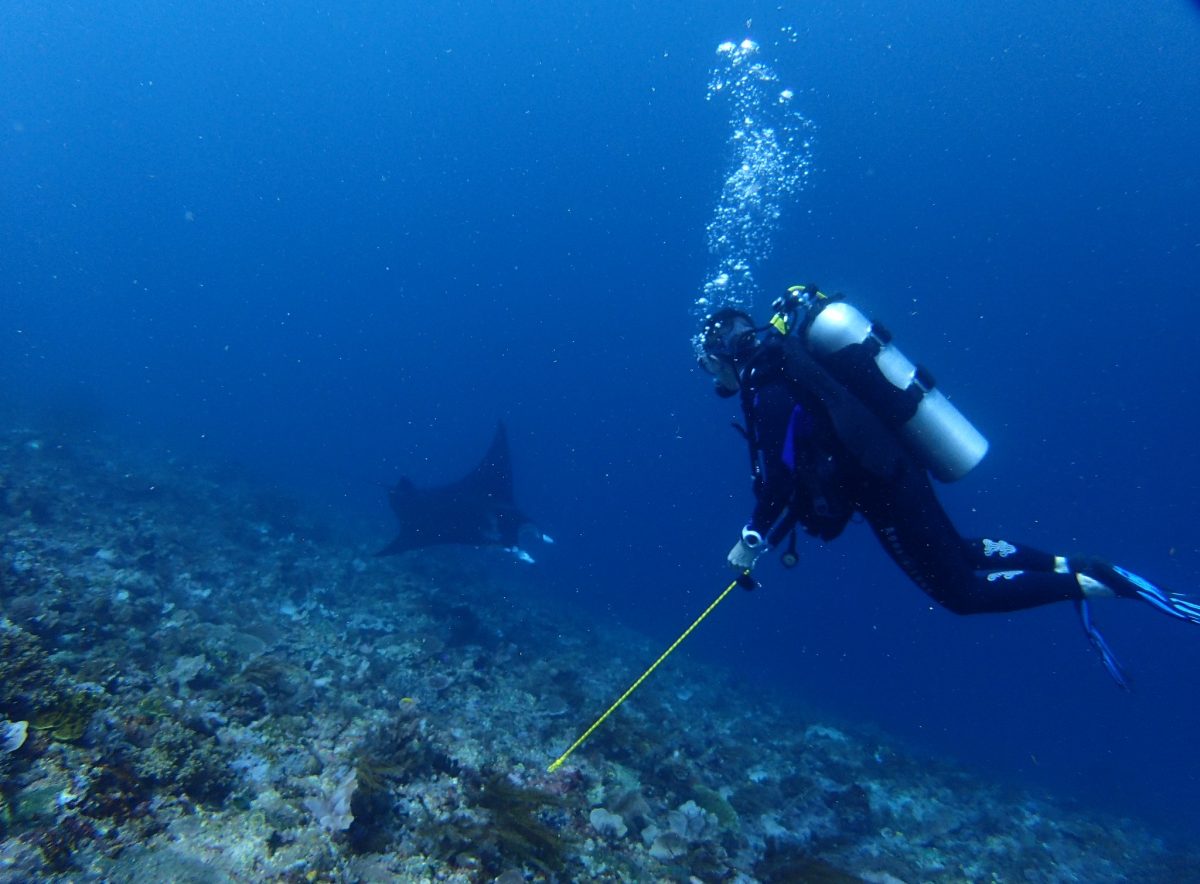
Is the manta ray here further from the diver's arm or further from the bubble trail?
the bubble trail

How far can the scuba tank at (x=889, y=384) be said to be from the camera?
17.8 ft

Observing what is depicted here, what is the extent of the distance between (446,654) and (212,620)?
11.7 ft

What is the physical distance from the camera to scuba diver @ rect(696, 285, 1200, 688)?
16.9ft

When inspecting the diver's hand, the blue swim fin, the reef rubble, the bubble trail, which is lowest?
the reef rubble

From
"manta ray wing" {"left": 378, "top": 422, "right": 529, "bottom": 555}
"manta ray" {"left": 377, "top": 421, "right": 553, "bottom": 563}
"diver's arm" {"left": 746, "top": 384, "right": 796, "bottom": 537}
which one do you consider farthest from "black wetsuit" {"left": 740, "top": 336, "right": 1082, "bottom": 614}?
"manta ray wing" {"left": 378, "top": 422, "right": 529, "bottom": 555}

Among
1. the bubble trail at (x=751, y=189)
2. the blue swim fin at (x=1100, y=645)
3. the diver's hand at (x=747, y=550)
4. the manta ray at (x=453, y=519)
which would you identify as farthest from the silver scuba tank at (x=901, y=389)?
the bubble trail at (x=751, y=189)

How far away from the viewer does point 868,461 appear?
5.07 m

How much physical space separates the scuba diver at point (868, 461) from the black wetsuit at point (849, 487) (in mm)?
10

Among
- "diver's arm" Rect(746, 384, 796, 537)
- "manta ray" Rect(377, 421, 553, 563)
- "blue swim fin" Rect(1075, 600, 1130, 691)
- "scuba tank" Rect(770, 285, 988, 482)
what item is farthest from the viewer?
"manta ray" Rect(377, 421, 553, 563)

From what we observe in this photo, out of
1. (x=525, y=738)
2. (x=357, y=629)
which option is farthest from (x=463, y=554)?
(x=525, y=738)

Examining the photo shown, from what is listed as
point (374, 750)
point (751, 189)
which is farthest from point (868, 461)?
point (751, 189)

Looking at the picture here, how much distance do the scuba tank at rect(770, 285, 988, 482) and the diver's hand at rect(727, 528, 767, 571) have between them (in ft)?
5.39

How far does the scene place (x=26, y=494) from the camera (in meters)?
12.0

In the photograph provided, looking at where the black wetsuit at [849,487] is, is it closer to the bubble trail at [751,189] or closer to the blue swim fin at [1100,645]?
the blue swim fin at [1100,645]
